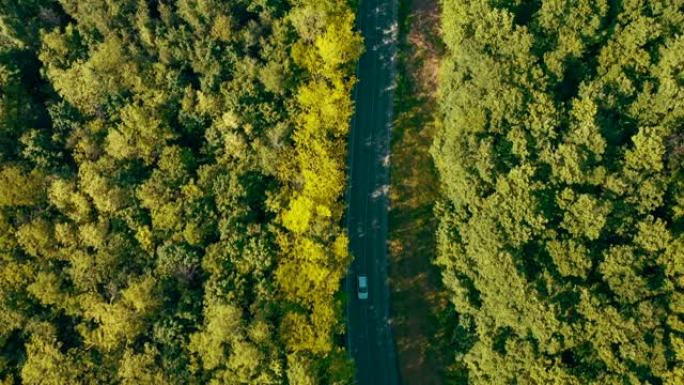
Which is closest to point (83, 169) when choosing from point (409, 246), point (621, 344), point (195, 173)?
point (195, 173)

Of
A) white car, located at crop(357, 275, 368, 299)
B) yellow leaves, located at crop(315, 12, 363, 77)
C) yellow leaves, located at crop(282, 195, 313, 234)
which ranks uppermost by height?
yellow leaves, located at crop(315, 12, 363, 77)

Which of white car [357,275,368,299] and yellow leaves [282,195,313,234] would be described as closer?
yellow leaves [282,195,313,234]

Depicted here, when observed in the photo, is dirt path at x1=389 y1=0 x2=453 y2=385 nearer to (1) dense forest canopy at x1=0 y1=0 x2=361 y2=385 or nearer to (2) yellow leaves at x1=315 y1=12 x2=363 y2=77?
(1) dense forest canopy at x1=0 y1=0 x2=361 y2=385

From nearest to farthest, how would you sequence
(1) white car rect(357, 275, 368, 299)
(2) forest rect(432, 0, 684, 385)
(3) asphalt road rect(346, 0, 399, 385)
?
(2) forest rect(432, 0, 684, 385) → (3) asphalt road rect(346, 0, 399, 385) → (1) white car rect(357, 275, 368, 299)

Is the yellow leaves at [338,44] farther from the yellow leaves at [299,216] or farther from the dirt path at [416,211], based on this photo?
the yellow leaves at [299,216]

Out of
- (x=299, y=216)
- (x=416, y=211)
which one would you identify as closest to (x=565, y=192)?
(x=416, y=211)

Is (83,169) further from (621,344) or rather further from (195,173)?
(621,344)

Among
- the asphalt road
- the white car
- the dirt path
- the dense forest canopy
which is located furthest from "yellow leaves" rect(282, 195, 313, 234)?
the dirt path

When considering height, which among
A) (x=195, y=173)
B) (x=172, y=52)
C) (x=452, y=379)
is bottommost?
(x=452, y=379)

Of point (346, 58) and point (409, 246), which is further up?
point (346, 58)
